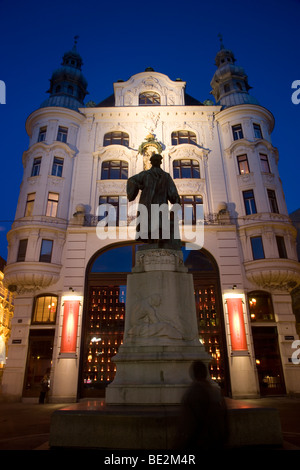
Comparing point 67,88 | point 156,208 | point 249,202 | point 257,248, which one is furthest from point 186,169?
point 156,208

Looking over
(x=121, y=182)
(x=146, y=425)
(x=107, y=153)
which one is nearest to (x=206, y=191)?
(x=121, y=182)

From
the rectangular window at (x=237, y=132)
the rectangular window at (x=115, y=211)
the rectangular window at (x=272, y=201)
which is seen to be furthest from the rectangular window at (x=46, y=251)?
the rectangular window at (x=237, y=132)

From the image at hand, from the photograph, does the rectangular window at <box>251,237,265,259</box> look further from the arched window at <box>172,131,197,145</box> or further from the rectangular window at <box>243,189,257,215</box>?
the arched window at <box>172,131,197,145</box>

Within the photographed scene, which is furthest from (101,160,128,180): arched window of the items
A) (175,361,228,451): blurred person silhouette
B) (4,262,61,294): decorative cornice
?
(175,361,228,451): blurred person silhouette

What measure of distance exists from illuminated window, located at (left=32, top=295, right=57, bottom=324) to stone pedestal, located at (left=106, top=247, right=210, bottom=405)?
12.3 m

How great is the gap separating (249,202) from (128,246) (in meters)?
8.46

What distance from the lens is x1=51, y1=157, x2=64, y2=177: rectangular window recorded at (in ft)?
66.1

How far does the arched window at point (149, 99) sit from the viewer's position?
23.7 meters

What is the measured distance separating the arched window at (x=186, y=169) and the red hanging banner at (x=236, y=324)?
9.11 meters

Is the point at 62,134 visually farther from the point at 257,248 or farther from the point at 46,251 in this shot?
the point at 257,248

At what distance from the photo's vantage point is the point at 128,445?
378 centimetres

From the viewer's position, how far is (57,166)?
2041 centimetres

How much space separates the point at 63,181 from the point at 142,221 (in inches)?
571

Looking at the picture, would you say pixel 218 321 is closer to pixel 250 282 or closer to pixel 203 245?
pixel 250 282
